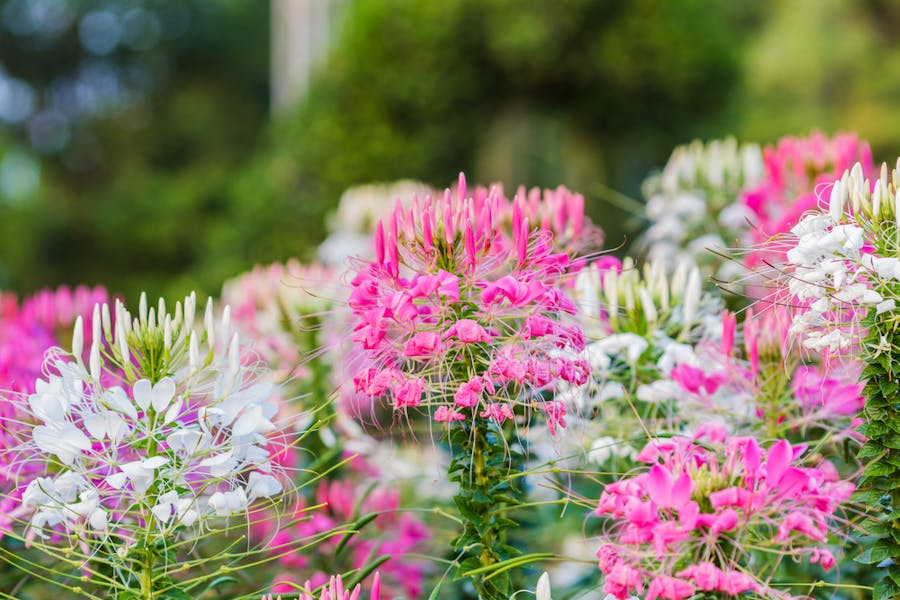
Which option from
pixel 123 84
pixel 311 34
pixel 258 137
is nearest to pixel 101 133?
pixel 123 84

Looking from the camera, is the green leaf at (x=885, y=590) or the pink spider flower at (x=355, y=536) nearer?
the green leaf at (x=885, y=590)

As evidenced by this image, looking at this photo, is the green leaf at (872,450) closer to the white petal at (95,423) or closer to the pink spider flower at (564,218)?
the pink spider flower at (564,218)

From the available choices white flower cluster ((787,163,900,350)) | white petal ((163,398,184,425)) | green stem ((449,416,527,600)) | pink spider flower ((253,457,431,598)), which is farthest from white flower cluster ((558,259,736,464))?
white petal ((163,398,184,425))

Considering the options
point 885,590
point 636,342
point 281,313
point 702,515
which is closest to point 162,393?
point 702,515

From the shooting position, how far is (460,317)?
1.51 meters

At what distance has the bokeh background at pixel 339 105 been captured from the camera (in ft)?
23.0

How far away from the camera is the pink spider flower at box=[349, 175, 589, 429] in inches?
57.1

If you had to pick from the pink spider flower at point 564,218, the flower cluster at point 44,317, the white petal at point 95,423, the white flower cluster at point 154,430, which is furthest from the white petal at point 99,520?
the flower cluster at point 44,317

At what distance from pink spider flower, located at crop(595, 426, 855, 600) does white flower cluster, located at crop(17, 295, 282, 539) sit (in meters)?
0.51

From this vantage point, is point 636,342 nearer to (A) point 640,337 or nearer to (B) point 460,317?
(A) point 640,337

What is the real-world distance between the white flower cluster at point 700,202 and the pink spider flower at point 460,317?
4.29 feet

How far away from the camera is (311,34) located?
436 inches

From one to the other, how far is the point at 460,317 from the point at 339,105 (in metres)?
5.70

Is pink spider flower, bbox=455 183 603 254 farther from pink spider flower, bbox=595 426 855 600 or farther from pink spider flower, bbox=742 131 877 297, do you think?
pink spider flower, bbox=595 426 855 600
